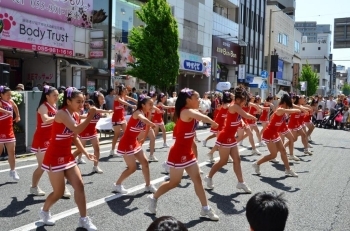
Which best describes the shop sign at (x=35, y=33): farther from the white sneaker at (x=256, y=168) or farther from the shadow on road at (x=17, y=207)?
the white sneaker at (x=256, y=168)

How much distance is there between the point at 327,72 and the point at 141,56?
90.0 meters

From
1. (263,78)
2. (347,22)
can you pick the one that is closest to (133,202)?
(347,22)

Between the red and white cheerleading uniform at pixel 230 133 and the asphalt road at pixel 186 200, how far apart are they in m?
0.86

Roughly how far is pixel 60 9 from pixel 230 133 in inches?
607

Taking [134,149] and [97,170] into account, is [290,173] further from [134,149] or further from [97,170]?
[97,170]

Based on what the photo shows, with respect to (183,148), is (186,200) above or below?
below

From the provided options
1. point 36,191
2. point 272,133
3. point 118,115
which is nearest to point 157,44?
point 118,115

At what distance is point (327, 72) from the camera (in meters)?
101

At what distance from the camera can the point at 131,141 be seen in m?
6.78

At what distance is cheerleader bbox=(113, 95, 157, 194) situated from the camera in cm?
661

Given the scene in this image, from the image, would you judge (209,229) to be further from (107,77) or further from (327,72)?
(327,72)

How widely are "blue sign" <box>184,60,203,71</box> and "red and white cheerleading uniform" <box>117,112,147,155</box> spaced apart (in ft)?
78.5

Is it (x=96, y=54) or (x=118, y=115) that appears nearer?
(x=118, y=115)

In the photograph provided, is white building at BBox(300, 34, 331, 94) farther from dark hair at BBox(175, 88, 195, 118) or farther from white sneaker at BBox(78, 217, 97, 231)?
white sneaker at BBox(78, 217, 97, 231)
